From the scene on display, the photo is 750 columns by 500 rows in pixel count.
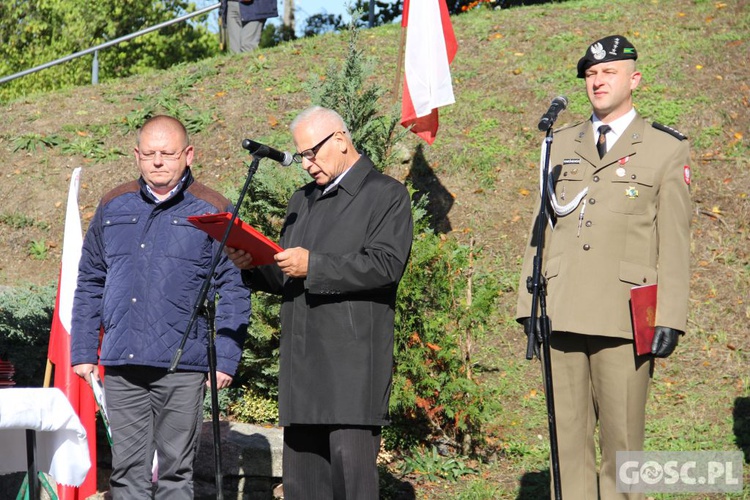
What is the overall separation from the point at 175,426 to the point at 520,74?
992 centimetres

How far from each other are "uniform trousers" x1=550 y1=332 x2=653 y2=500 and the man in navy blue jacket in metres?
1.66

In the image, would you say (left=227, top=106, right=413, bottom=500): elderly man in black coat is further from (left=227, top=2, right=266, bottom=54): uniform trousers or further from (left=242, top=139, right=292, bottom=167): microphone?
(left=227, top=2, right=266, bottom=54): uniform trousers

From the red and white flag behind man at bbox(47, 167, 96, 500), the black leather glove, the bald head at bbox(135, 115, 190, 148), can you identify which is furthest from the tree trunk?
the black leather glove

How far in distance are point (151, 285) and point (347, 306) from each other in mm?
1046

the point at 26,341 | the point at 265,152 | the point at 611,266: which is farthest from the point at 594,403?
the point at 26,341

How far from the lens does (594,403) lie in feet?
15.7

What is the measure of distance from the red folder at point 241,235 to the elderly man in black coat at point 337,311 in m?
0.06

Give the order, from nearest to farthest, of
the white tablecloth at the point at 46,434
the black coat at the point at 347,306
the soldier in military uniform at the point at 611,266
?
the white tablecloth at the point at 46,434 → the black coat at the point at 347,306 → the soldier in military uniform at the point at 611,266

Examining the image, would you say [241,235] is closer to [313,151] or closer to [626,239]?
[313,151]

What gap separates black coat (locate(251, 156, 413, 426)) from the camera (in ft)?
14.1

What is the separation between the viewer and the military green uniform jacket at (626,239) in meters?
4.53

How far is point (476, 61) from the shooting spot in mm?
14180

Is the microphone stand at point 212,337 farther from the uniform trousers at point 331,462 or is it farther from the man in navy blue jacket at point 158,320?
the uniform trousers at point 331,462

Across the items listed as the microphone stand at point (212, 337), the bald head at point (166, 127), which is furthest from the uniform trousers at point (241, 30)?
the microphone stand at point (212, 337)
